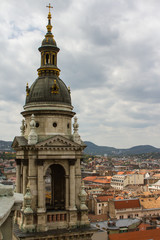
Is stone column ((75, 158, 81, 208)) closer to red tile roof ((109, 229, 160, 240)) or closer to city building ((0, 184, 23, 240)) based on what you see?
city building ((0, 184, 23, 240))

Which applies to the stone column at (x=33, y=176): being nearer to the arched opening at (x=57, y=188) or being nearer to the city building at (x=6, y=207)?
the arched opening at (x=57, y=188)

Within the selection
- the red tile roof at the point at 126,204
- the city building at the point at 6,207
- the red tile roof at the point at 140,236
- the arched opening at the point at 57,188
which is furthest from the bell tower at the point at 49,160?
the red tile roof at the point at 126,204

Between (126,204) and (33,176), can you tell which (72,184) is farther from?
(126,204)

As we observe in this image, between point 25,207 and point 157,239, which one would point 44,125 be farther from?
point 157,239

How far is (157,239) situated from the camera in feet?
174

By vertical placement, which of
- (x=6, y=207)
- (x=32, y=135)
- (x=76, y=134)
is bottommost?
(x=6, y=207)

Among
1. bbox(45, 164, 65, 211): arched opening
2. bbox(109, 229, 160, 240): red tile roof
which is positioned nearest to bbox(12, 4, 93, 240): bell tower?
bbox(45, 164, 65, 211): arched opening

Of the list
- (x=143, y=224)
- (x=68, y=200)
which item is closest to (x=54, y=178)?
(x=68, y=200)

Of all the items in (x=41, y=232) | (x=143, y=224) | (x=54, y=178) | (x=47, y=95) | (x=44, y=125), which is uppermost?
(x=47, y=95)

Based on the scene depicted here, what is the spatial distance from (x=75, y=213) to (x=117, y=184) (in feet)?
566

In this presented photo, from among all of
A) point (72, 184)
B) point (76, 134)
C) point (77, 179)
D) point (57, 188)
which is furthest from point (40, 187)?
point (76, 134)

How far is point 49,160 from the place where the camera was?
2631cm

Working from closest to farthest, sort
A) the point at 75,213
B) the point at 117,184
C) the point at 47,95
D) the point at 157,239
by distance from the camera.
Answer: the point at 75,213 → the point at 47,95 → the point at 157,239 → the point at 117,184

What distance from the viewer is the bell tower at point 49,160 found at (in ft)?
82.5
